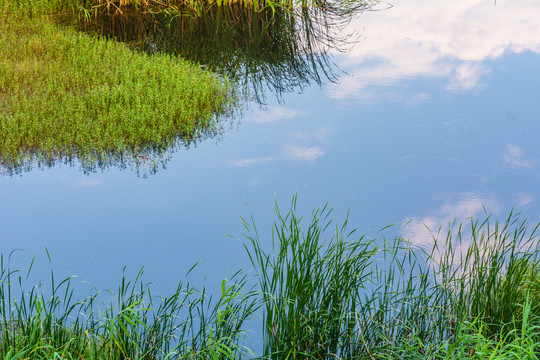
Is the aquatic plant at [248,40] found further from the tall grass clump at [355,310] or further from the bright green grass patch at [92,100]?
the tall grass clump at [355,310]

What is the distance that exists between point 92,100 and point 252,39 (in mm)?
3843

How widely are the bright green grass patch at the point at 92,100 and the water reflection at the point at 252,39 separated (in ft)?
2.24

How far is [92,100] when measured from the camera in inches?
302

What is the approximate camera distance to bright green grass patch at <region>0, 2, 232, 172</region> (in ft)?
22.6

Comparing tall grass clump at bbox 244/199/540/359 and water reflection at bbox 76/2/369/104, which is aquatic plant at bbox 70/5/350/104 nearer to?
water reflection at bbox 76/2/369/104

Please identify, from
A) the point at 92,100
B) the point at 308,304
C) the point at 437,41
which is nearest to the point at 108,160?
the point at 92,100

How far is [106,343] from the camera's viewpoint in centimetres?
311

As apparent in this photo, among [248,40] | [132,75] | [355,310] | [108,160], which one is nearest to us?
[355,310]

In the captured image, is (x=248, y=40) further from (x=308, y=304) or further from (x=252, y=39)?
(x=308, y=304)

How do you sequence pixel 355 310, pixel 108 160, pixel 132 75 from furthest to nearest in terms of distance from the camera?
pixel 132 75 → pixel 108 160 → pixel 355 310

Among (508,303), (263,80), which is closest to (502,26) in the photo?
(263,80)

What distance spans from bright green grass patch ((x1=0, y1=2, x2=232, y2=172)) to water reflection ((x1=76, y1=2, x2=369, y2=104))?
682mm

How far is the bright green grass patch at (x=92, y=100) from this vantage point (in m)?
6.88

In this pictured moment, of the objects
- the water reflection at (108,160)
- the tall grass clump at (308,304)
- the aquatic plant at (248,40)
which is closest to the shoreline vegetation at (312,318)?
the tall grass clump at (308,304)
